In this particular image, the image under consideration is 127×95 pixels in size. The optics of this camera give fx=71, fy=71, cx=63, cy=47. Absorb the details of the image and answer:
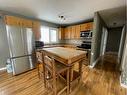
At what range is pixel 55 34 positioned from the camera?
521 cm

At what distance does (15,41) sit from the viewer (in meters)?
2.53

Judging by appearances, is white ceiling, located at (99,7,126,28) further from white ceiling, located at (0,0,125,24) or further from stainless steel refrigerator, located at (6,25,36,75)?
stainless steel refrigerator, located at (6,25,36,75)

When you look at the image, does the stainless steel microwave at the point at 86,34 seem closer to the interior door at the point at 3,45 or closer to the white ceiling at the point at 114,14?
the white ceiling at the point at 114,14

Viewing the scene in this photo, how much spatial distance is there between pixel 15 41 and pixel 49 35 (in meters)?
2.43

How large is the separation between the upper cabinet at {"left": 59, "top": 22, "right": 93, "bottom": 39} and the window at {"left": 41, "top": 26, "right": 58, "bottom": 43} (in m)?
0.37

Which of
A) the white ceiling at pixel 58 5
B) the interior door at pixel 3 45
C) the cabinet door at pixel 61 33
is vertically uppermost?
the white ceiling at pixel 58 5

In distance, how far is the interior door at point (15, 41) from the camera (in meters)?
2.44

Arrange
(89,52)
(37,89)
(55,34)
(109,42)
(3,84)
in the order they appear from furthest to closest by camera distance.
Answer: (109,42)
(55,34)
(89,52)
(3,84)
(37,89)

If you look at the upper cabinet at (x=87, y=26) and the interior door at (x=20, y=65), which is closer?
the interior door at (x=20, y=65)

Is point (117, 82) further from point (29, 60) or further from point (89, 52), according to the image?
point (29, 60)

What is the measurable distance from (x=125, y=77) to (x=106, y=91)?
74cm

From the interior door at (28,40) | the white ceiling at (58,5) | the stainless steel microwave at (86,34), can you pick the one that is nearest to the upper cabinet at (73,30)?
the stainless steel microwave at (86,34)

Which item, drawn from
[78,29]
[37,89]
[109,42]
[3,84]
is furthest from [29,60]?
[109,42]

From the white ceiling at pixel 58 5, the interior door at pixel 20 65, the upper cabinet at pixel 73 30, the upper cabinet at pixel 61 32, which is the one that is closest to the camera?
the white ceiling at pixel 58 5
